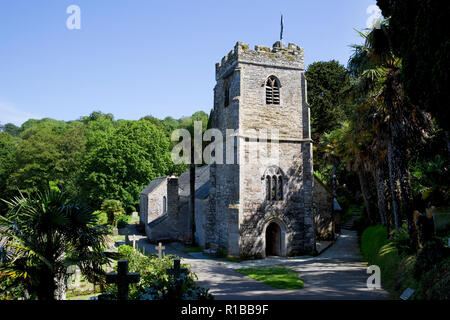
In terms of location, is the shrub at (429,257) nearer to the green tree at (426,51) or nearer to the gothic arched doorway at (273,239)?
the green tree at (426,51)

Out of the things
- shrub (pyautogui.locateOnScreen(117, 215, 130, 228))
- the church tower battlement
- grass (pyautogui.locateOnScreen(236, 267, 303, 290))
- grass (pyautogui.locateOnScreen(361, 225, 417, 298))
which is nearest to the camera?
grass (pyautogui.locateOnScreen(361, 225, 417, 298))

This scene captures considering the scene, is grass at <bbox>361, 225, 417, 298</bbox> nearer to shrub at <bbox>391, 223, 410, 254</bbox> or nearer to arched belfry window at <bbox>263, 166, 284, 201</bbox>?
shrub at <bbox>391, 223, 410, 254</bbox>

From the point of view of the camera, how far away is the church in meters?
20.7

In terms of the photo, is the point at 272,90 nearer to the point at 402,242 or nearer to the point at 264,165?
the point at 264,165

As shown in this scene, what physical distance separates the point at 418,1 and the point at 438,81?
2.53 m

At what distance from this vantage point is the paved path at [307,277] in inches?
484

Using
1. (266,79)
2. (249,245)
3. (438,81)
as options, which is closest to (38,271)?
(438,81)

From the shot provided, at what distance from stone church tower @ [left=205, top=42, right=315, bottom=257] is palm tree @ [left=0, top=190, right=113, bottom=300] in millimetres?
12995

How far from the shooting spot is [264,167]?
2148 centimetres

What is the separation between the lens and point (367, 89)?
15.1 meters

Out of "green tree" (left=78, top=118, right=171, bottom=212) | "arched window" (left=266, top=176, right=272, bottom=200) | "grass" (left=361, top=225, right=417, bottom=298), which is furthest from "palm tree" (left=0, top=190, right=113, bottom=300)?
"green tree" (left=78, top=118, right=171, bottom=212)

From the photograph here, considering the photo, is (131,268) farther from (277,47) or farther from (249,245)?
(277,47)

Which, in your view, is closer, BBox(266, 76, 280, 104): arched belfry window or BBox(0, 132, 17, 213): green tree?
BBox(266, 76, 280, 104): arched belfry window
